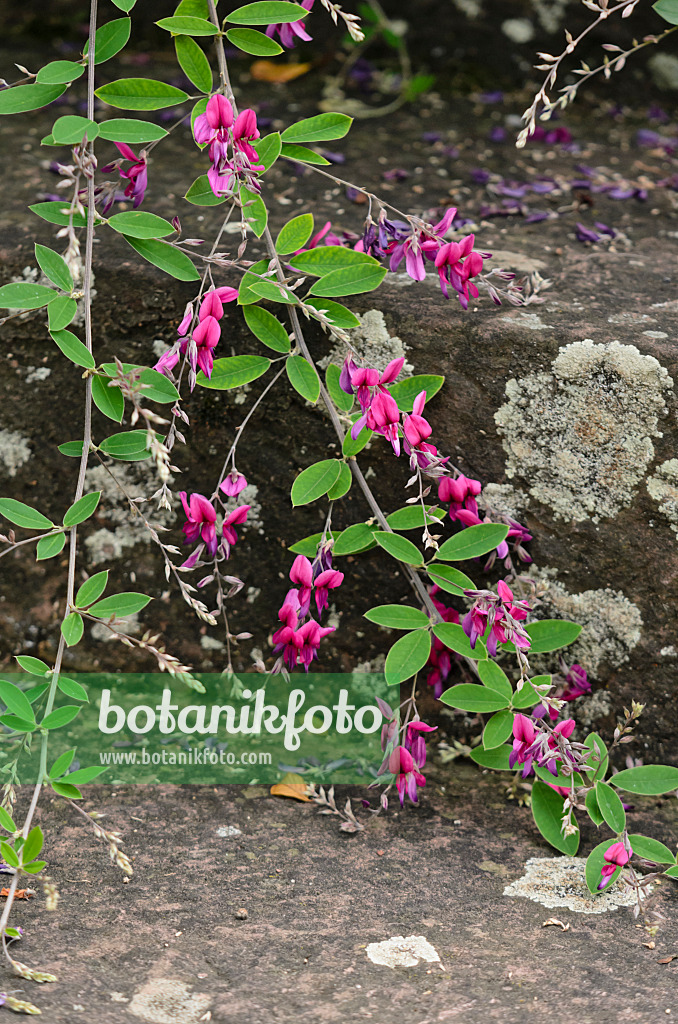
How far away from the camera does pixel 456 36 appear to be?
2953 mm

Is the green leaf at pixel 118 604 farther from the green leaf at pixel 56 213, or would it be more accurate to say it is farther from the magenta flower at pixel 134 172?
the magenta flower at pixel 134 172

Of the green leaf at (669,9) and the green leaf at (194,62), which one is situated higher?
the green leaf at (669,9)

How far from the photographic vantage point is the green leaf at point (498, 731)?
1.48 meters

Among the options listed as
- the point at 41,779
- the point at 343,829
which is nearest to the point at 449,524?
the point at 343,829

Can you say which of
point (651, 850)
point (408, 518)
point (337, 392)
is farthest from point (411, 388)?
point (651, 850)

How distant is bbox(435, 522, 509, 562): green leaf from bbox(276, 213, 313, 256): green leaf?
59cm

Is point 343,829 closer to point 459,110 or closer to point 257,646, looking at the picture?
point 257,646

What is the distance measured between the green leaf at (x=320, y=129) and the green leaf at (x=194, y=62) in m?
0.16

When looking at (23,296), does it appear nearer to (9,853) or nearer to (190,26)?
(190,26)

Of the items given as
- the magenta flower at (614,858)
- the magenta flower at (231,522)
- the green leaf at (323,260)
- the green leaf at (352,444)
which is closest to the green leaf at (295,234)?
the green leaf at (323,260)

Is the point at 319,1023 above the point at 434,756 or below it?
below

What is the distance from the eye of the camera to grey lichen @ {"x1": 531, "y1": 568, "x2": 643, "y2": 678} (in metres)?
1.70

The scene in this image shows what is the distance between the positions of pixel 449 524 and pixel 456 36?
2.00 m

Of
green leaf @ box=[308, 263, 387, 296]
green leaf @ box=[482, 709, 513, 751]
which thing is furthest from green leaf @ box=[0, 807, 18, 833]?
green leaf @ box=[308, 263, 387, 296]
